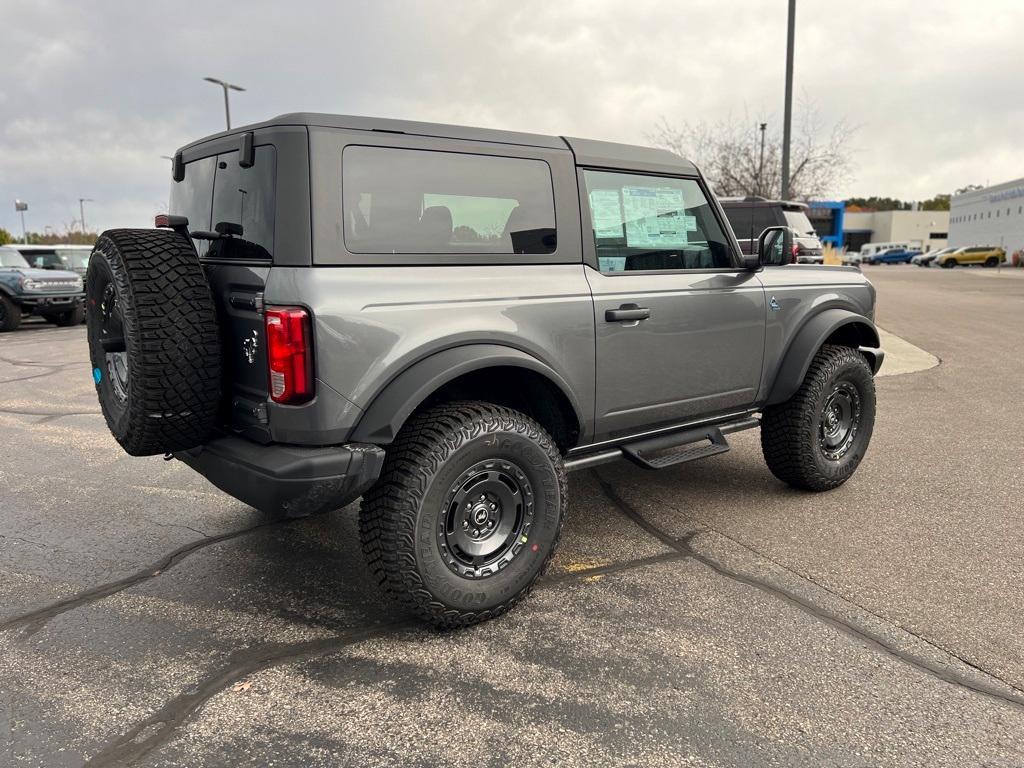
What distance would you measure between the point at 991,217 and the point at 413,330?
250 feet

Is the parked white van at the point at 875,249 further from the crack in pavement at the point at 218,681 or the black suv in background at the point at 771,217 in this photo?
the crack in pavement at the point at 218,681

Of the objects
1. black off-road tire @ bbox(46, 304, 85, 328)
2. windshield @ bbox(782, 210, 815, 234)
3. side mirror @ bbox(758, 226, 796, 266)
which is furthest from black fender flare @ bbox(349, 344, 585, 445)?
black off-road tire @ bbox(46, 304, 85, 328)

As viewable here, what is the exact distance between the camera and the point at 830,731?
233cm

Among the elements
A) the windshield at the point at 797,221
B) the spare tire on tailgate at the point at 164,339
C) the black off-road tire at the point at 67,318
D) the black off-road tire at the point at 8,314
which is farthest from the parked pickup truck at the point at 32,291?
the spare tire on tailgate at the point at 164,339

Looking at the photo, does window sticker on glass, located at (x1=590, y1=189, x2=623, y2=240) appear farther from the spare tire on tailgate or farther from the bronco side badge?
the spare tire on tailgate

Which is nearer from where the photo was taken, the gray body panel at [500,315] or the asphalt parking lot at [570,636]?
the asphalt parking lot at [570,636]

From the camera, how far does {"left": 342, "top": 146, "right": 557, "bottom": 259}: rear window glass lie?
9.18 feet

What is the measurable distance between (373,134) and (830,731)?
258cm

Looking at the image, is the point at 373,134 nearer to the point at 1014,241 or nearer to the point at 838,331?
the point at 838,331

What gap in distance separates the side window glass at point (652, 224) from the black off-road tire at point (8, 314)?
47.6ft

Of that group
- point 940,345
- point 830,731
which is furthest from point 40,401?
point 940,345

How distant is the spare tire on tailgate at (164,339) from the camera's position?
2.69 metres

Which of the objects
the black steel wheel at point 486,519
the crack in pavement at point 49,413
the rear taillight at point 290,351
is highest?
the rear taillight at point 290,351

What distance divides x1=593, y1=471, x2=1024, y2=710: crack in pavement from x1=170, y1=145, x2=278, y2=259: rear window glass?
7.91 feet
